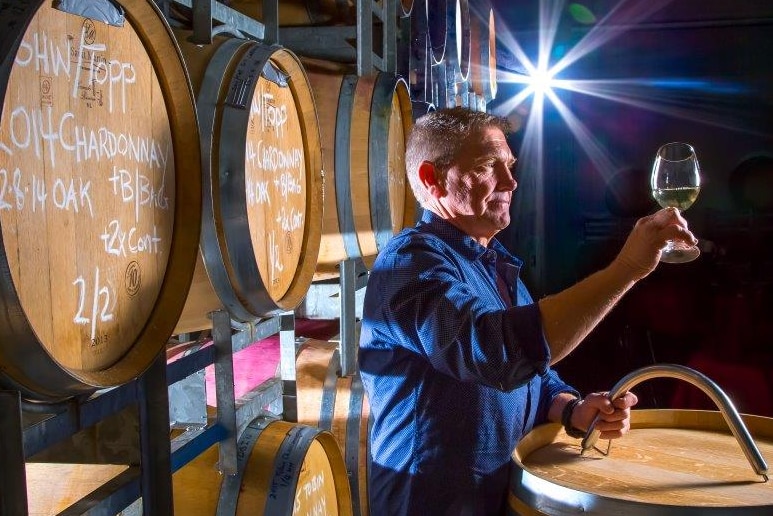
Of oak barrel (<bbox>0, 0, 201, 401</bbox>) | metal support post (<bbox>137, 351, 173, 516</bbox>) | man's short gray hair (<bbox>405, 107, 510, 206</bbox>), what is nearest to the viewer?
oak barrel (<bbox>0, 0, 201, 401</bbox>)

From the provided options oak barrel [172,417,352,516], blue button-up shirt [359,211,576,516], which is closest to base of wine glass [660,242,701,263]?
blue button-up shirt [359,211,576,516]

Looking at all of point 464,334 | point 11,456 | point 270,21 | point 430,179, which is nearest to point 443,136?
point 430,179

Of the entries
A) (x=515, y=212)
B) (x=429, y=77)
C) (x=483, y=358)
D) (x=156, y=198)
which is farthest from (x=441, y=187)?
(x=515, y=212)

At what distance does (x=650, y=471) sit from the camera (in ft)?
6.04

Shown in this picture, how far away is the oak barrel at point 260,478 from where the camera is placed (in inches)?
79.6

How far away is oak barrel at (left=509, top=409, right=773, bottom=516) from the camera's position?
1.62m

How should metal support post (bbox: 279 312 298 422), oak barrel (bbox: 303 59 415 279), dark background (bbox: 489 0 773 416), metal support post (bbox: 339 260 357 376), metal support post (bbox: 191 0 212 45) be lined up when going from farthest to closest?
dark background (bbox: 489 0 773 416), metal support post (bbox: 339 260 357 376), oak barrel (bbox: 303 59 415 279), metal support post (bbox: 279 312 298 422), metal support post (bbox: 191 0 212 45)

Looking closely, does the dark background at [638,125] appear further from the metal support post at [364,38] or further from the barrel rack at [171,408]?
the barrel rack at [171,408]

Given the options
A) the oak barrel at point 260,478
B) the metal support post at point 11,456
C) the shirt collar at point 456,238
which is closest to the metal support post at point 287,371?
the oak barrel at point 260,478

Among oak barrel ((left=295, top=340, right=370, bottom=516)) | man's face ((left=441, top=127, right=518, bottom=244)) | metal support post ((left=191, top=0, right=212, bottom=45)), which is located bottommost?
oak barrel ((left=295, top=340, right=370, bottom=516))

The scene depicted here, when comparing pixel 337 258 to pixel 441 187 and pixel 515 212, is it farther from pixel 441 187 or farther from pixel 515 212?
pixel 515 212

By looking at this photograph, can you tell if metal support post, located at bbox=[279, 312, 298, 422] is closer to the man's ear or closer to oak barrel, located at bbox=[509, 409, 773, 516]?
the man's ear

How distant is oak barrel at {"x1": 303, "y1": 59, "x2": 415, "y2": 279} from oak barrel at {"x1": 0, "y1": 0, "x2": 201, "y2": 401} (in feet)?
3.95

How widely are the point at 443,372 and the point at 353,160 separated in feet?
3.70
